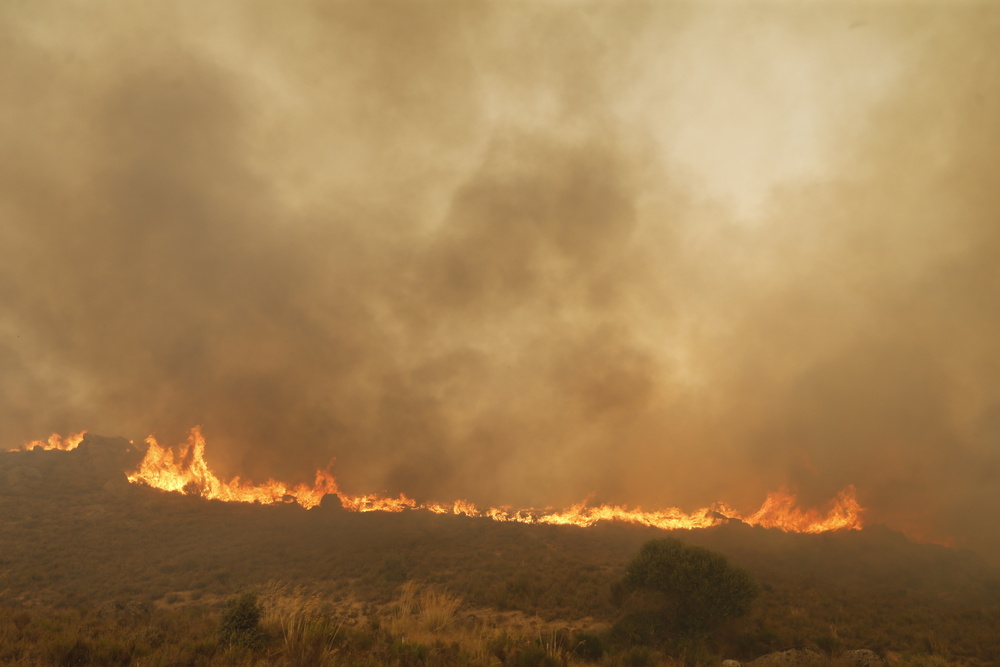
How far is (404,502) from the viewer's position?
71.1 meters

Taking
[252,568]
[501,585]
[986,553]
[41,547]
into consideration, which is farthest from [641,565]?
[986,553]

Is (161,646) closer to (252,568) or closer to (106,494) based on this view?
(252,568)

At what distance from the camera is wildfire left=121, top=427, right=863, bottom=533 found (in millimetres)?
61719

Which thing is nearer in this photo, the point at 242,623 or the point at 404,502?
the point at 242,623

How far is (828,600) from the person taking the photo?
1166 inches

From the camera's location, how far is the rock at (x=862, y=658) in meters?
18.9

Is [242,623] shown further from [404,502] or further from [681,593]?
[404,502]

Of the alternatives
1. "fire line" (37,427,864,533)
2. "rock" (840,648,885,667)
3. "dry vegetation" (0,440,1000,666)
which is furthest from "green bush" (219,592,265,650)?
"fire line" (37,427,864,533)

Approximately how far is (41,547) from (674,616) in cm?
5421

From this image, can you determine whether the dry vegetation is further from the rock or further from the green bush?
the rock

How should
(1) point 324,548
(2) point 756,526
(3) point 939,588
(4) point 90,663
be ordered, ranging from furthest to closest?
1. (2) point 756,526
2. (1) point 324,548
3. (3) point 939,588
4. (4) point 90,663

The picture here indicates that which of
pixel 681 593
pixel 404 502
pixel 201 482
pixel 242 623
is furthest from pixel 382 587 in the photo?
pixel 201 482

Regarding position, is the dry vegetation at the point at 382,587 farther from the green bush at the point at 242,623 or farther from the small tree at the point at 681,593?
the small tree at the point at 681,593

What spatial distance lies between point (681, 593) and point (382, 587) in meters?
20.1
